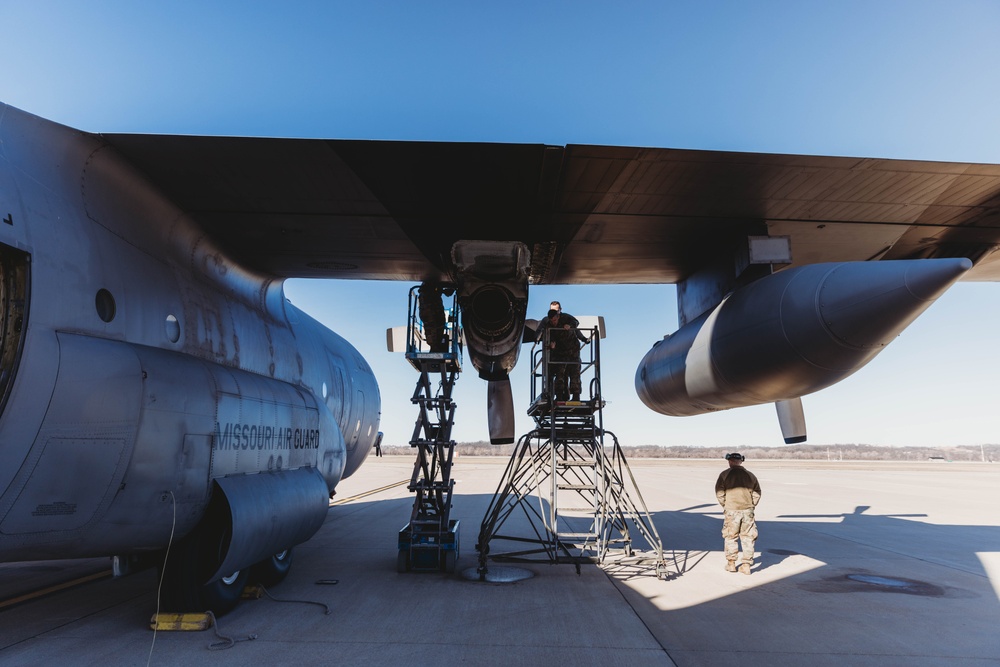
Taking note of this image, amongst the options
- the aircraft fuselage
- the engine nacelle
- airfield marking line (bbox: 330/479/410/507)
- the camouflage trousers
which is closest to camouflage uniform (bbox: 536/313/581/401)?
the engine nacelle

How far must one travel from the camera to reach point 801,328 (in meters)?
5.81

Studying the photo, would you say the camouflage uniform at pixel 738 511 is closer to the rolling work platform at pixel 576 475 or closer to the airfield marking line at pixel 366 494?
the rolling work platform at pixel 576 475

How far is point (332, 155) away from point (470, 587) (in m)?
5.65

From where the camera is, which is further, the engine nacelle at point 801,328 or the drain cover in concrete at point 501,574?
the drain cover in concrete at point 501,574

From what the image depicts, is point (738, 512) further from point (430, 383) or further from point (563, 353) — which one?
point (430, 383)

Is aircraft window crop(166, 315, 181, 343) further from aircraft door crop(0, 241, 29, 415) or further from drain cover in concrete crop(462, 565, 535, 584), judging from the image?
drain cover in concrete crop(462, 565, 535, 584)

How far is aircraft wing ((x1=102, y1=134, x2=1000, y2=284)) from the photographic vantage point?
222 inches

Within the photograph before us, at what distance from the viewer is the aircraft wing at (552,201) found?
5.64 meters

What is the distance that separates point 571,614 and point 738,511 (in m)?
3.85

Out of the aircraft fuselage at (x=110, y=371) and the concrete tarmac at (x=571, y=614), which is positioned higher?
the aircraft fuselage at (x=110, y=371)

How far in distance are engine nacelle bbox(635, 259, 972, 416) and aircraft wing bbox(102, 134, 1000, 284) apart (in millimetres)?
1093

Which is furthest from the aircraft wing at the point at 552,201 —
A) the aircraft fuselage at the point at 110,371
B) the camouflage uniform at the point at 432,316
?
the camouflage uniform at the point at 432,316

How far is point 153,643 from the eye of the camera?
17.1 ft

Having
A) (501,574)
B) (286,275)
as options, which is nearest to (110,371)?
(286,275)
